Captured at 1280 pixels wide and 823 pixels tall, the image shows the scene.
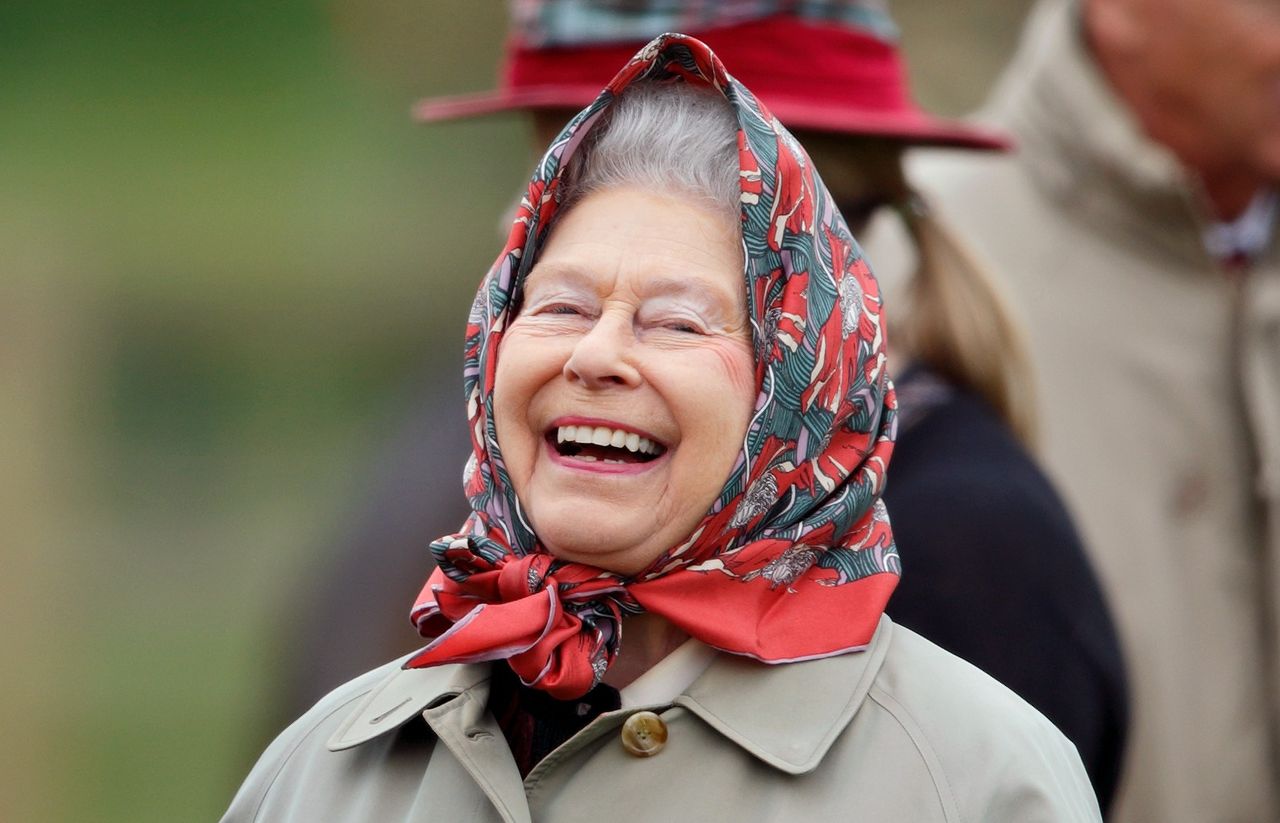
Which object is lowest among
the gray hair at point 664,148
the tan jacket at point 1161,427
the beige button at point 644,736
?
the tan jacket at point 1161,427

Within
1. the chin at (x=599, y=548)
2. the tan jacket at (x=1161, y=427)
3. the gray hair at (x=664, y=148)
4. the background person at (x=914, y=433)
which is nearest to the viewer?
the chin at (x=599, y=548)

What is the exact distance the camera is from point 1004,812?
1914mm

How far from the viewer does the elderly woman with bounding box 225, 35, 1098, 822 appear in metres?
1.98

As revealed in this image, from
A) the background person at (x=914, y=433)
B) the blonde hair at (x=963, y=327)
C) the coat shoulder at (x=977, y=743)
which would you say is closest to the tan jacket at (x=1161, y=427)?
the blonde hair at (x=963, y=327)

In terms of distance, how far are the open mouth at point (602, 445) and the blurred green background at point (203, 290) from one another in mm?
6146

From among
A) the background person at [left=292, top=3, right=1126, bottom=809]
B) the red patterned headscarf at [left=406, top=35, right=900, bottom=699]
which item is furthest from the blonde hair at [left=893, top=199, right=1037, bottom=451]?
the red patterned headscarf at [left=406, top=35, right=900, bottom=699]

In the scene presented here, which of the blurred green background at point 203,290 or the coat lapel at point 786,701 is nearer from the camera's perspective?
the coat lapel at point 786,701

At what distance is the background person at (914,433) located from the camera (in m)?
2.85

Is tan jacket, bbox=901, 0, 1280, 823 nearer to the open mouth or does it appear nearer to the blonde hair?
the blonde hair

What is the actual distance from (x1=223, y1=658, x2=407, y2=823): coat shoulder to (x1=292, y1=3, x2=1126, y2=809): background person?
99cm

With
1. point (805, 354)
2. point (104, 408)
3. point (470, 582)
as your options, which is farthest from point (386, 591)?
point (104, 408)

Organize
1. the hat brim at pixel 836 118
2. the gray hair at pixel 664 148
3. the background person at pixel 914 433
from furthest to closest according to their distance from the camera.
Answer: the hat brim at pixel 836 118 → the background person at pixel 914 433 → the gray hair at pixel 664 148

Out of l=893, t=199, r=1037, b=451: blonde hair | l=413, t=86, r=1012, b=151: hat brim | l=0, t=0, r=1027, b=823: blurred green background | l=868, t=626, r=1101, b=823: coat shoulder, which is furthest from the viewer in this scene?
l=0, t=0, r=1027, b=823: blurred green background

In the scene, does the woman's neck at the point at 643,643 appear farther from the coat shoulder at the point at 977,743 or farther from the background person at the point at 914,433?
the background person at the point at 914,433
